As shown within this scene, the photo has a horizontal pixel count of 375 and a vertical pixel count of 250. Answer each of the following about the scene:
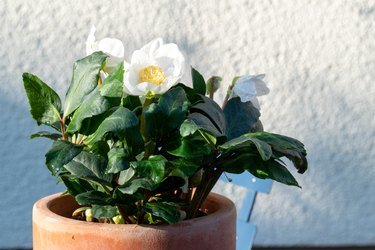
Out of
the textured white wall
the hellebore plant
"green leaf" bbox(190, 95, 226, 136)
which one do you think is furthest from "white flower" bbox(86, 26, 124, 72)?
the textured white wall

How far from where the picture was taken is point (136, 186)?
0.74m

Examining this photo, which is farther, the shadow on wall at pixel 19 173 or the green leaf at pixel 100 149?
the shadow on wall at pixel 19 173

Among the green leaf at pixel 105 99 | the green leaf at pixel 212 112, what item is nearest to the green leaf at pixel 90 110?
the green leaf at pixel 105 99

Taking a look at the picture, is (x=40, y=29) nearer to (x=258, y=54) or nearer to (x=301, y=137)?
(x=258, y=54)

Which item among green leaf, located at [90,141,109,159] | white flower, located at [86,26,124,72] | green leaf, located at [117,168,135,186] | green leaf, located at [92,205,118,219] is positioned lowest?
green leaf, located at [92,205,118,219]

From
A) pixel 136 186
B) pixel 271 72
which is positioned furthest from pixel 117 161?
pixel 271 72

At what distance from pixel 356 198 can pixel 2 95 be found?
141 cm

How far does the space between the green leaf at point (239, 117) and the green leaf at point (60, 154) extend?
7.8 inches

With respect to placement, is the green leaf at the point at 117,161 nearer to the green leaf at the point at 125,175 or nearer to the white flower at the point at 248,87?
the green leaf at the point at 125,175

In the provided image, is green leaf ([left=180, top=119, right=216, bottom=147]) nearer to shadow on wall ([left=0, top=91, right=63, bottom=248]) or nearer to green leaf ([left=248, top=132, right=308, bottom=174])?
green leaf ([left=248, top=132, right=308, bottom=174])

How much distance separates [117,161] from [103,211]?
0.06 metres

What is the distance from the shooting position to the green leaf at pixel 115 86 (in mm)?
760

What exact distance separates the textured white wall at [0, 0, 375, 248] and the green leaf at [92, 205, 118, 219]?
1785 millimetres

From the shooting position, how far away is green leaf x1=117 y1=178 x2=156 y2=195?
0.73 meters
